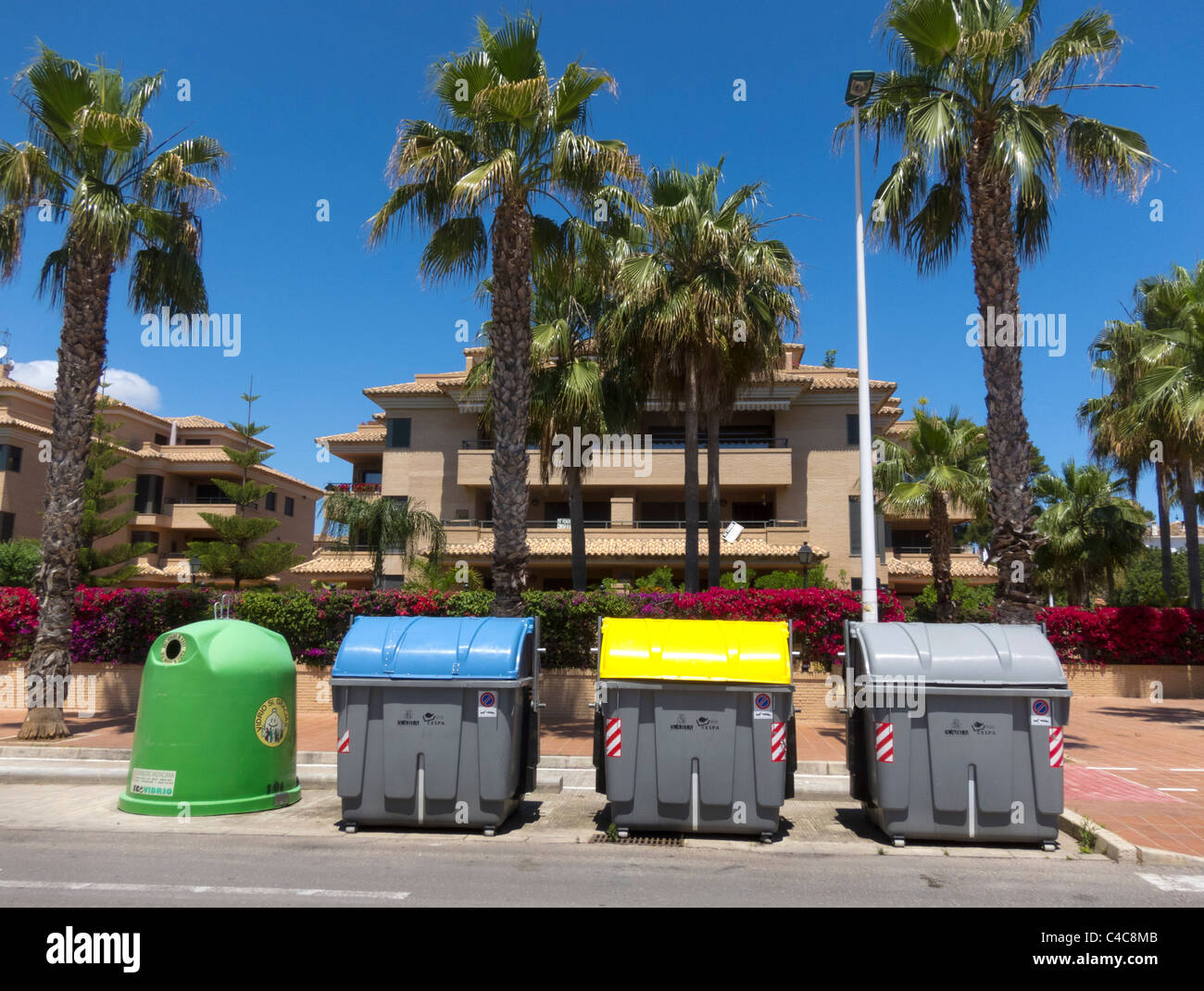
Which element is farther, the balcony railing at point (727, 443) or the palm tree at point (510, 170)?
the balcony railing at point (727, 443)

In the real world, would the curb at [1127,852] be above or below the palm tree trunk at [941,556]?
below

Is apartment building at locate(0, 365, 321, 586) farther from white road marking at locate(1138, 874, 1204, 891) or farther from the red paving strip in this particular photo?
white road marking at locate(1138, 874, 1204, 891)


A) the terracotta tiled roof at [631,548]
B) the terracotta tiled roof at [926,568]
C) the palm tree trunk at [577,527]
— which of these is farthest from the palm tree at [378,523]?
the terracotta tiled roof at [926,568]

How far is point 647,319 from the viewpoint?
A: 17.1 meters

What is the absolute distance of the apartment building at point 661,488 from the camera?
30578mm

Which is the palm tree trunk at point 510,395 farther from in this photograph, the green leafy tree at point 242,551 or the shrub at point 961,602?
the green leafy tree at point 242,551

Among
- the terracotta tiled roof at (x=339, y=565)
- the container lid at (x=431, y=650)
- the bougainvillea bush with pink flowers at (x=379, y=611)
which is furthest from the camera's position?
the terracotta tiled roof at (x=339, y=565)

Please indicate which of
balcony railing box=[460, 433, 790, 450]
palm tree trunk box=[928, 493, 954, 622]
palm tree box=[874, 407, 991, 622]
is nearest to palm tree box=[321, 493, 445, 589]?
balcony railing box=[460, 433, 790, 450]

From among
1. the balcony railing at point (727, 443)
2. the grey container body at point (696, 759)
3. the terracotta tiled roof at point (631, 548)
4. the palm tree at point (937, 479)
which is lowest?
the grey container body at point (696, 759)

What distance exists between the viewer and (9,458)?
115 ft

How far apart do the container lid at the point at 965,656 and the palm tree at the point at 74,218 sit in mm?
11196

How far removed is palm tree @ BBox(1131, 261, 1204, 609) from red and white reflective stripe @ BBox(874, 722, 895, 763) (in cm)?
1121
